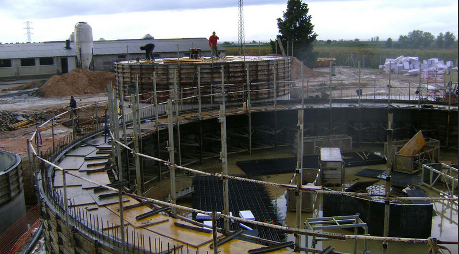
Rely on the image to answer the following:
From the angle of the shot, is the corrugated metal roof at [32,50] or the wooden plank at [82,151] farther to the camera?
the corrugated metal roof at [32,50]

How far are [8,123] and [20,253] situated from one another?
15900 millimetres

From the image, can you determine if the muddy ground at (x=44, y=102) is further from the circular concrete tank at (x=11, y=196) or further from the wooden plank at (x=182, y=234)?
the wooden plank at (x=182, y=234)

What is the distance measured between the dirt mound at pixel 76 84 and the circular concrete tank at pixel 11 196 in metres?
23.4

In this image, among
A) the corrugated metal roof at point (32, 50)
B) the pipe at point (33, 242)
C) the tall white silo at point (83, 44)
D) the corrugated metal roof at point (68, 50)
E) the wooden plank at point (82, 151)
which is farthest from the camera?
the corrugated metal roof at point (68, 50)

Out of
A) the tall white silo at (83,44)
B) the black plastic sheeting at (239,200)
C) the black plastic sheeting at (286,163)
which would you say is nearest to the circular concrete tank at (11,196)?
the black plastic sheeting at (239,200)

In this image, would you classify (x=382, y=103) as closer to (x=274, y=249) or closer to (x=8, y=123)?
(x=274, y=249)

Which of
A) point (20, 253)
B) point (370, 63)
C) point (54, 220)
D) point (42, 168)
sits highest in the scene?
point (370, 63)

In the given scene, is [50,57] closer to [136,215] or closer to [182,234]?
[136,215]

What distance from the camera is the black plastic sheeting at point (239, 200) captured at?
13.8 meters

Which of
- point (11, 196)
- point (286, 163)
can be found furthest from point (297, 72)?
point (11, 196)

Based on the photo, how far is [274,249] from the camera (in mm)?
8023

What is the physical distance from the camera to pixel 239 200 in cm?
1541

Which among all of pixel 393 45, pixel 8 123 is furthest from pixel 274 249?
pixel 393 45

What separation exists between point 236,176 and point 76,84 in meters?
24.9
